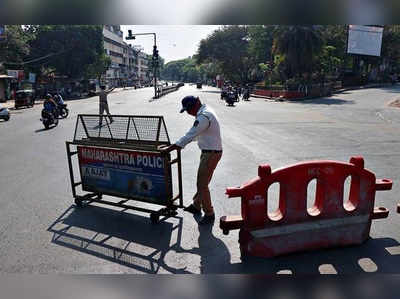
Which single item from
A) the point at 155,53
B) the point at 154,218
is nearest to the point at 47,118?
the point at 154,218

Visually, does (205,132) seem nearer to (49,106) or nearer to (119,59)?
(49,106)

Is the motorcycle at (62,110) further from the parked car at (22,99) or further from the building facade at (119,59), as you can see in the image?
the building facade at (119,59)

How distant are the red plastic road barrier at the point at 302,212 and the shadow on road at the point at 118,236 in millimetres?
871

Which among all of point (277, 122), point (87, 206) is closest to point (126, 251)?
point (87, 206)

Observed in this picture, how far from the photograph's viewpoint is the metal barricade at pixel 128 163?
4473mm

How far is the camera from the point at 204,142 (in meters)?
4.24

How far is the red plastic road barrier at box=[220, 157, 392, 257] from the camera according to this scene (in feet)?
11.6

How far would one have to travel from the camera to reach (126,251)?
3.73 metres

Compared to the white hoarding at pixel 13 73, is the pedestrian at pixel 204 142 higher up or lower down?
lower down

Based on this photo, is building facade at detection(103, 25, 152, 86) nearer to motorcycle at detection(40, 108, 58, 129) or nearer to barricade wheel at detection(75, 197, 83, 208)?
motorcycle at detection(40, 108, 58, 129)

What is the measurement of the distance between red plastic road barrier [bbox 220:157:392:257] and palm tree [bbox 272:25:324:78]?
1212 inches

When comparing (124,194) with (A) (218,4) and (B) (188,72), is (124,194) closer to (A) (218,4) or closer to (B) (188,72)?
(A) (218,4)

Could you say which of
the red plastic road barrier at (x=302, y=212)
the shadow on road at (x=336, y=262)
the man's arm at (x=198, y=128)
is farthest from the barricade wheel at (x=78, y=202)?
the shadow on road at (x=336, y=262)

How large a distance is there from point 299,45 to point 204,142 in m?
31.2
